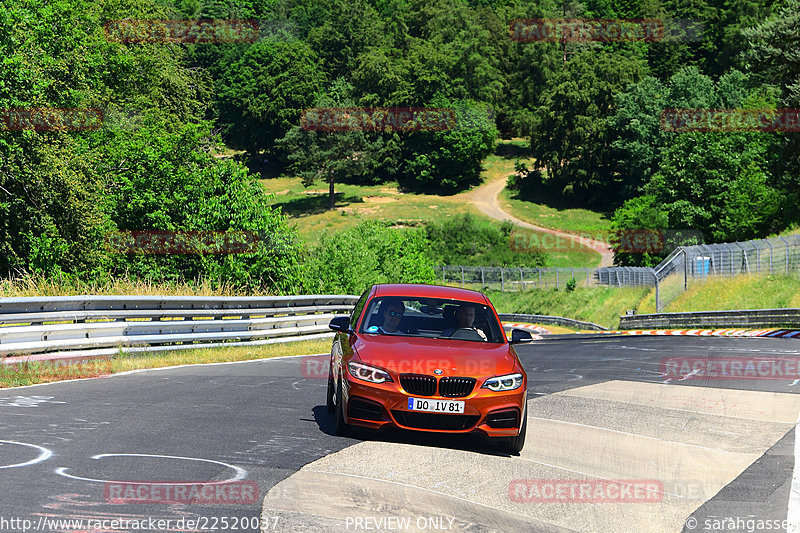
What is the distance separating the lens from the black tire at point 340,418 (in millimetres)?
8773

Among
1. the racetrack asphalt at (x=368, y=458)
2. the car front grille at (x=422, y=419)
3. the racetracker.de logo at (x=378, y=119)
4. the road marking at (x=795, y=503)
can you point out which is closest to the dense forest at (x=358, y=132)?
the racetracker.de logo at (x=378, y=119)

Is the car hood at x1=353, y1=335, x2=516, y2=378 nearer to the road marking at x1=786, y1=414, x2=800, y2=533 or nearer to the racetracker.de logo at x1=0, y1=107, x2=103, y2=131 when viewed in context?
the road marking at x1=786, y1=414, x2=800, y2=533

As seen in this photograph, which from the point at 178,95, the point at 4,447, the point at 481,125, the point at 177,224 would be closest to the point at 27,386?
the point at 4,447

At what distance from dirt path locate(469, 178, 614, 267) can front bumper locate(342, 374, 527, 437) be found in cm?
7594

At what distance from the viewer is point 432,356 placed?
8734 mm

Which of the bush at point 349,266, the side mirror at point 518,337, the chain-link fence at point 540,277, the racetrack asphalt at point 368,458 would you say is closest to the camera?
the racetrack asphalt at point 368,458

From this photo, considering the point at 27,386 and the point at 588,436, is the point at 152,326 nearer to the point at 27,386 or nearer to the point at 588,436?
the point at 27,386

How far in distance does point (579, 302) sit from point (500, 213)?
43.2m

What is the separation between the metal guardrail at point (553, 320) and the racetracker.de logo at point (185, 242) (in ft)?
85.7

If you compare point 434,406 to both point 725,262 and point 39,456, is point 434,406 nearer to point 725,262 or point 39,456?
point 39,456

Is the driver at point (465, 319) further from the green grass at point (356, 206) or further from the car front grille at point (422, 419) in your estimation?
the green grass at point (356, 206)

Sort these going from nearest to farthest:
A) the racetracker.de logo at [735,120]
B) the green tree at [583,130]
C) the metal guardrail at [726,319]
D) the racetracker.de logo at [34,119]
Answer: the racetracker.de logo at [34,119], the metal guardrail at [726,319], the racetracker.de logo at [735,120], the green tree at [583,130]

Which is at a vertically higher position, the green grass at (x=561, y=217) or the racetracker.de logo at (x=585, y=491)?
the racetracker.de logo at (x=585, y=491)

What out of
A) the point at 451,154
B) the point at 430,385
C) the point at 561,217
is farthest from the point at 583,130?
the point at 430,385
